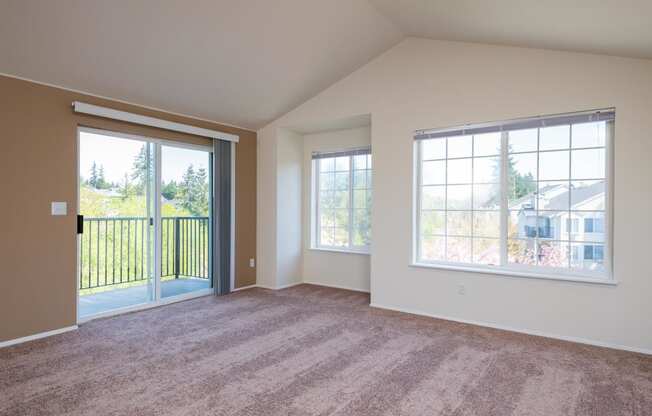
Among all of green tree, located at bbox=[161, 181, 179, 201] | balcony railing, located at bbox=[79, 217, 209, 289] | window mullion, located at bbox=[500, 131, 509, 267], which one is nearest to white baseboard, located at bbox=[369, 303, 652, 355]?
window mullion, located at bbox=[500, 131, 509, 267]

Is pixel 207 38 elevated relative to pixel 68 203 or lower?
elevated

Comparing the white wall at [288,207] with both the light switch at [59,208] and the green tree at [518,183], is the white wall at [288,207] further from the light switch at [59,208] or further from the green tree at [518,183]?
the green tree at [518,183]

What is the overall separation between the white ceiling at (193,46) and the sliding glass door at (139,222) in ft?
1.93

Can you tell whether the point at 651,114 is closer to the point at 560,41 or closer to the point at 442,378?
the point at 560,41

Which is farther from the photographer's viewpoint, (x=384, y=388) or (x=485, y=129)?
(x=485, y=129)

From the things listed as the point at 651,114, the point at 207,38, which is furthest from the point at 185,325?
the point at 651,114

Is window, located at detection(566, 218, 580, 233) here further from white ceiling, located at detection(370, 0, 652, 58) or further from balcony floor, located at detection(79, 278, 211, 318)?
balcony floor, located at detection(79, 278, 211, 318)

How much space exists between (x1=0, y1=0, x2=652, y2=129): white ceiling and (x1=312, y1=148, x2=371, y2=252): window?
138 cm

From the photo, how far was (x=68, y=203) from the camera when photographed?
3.77m

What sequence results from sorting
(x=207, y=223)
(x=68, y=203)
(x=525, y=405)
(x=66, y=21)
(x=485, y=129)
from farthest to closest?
(x=207, y=223) < (x=485, y=129) < (x=68, y=203) < (x=66, y=21) < (x=525, y=405)

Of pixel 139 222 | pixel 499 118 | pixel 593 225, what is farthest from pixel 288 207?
pixel 593 225

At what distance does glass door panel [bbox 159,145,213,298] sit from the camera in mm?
4785

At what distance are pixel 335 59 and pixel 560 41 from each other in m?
2.25

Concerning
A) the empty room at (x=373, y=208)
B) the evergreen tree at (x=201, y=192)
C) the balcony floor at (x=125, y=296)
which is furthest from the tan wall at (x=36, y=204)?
the evergreen tree at (x=201, y=192)
